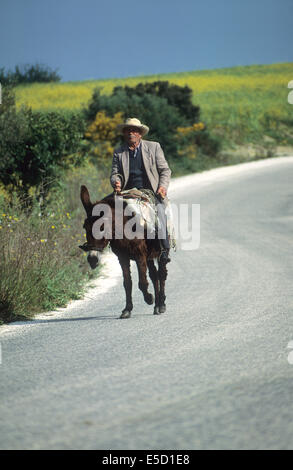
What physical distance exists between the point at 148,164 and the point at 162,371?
10.4ft

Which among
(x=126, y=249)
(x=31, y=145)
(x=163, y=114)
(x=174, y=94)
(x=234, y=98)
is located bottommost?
(x=126, y=249)

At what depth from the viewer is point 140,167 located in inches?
298

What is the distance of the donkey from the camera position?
6758 millimetres

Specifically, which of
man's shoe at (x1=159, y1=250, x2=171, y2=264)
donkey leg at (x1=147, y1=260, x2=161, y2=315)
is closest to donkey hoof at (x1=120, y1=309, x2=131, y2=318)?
donkey leg at (x1=147, y1=260, x2=161, y2=315)

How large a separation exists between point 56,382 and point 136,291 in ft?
16.5

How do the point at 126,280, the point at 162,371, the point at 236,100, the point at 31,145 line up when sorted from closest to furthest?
the point at 162,371, the point at 126,280, the point at 31,145, the point at 236,100

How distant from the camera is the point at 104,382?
4766 mm

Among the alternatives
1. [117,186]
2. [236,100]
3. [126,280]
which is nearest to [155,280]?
[126,280]

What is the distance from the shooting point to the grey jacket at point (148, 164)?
7.49 meters

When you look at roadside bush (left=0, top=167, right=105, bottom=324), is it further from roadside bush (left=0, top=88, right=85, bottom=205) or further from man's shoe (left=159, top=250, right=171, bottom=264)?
roadside bush (left=0, top=88, right=85, bottom=205)

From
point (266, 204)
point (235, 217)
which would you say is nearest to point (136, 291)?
point (235, 217)

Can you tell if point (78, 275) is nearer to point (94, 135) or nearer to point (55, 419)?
point (55, 419)

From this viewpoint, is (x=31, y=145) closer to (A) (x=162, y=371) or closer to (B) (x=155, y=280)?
(B) (x=155, y=280)

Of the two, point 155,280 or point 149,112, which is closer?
point 155,280
